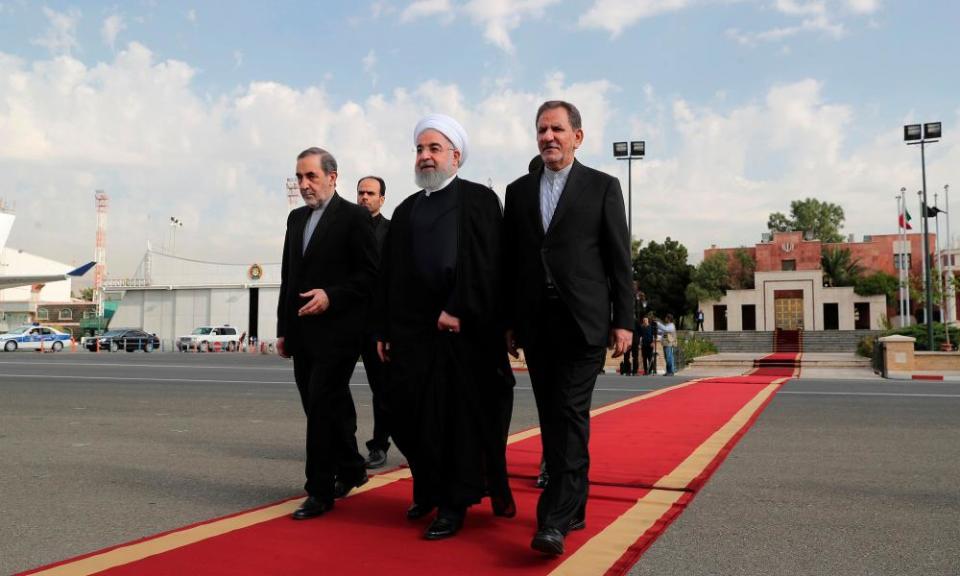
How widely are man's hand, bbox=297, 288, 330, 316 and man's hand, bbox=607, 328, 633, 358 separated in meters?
1.42

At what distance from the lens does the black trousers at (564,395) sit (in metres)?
3.31

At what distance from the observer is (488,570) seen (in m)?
2.95

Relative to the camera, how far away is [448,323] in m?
3.43

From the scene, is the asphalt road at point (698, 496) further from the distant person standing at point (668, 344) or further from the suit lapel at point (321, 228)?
the distant person standing at point (668, 344)

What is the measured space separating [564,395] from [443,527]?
77 cm

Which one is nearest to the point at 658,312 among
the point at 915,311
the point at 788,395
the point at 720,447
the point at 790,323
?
the point at 790,323

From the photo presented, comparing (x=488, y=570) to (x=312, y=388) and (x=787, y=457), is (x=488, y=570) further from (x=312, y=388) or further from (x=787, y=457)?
(x=787, y=457)

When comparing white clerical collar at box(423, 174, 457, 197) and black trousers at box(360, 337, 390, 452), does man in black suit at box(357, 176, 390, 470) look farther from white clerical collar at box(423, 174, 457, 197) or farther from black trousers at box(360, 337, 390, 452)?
white clerical collar at box(423, 174, 457, 197)

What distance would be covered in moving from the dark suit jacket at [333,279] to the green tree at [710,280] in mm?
53955

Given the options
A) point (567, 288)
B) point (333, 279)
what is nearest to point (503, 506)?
point (567, 288)

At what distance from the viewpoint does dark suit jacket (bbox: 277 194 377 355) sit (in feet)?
13.2

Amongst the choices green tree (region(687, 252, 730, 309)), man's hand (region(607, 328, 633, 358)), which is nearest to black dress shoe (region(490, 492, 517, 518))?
man's hand (region(607, 328, 633, 358))

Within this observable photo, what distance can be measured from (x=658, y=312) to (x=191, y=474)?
194 ft

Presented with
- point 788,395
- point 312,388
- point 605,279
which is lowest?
point 788,395
